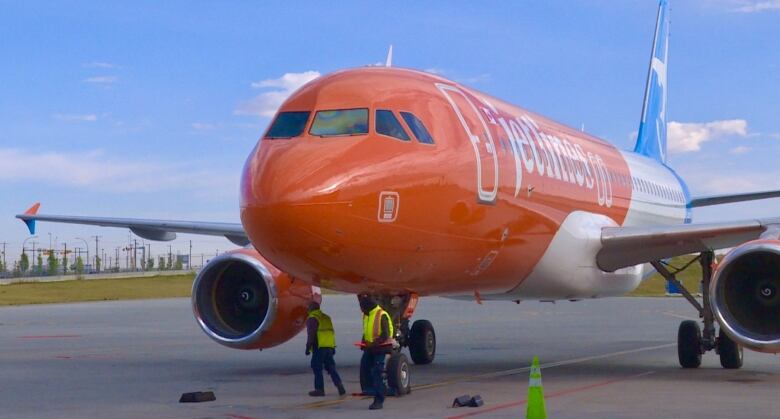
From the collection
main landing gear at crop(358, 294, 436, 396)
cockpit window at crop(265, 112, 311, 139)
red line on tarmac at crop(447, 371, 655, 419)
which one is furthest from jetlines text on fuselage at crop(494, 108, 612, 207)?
cockpit window at crop(265, 112, 311, 139)

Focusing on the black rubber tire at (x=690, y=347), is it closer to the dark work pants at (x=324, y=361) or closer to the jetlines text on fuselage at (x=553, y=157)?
the jetlines text on fuselage at (x=553, y=157)

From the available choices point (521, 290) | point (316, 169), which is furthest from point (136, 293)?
point (316, 169)

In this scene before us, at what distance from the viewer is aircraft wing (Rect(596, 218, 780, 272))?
14883mm

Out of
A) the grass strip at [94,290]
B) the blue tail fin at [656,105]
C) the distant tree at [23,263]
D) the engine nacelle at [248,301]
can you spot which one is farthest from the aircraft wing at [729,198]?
the distant tree at [23,263]

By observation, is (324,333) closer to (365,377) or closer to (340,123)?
(365,377)

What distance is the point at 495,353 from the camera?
19547 mm

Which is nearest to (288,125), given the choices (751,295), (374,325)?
(374,325)

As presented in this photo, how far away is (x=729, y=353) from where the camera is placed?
16516 millimetres

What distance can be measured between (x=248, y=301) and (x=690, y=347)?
21.6 ft

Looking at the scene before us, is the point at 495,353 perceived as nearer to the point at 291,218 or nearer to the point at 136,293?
the point at 291,218

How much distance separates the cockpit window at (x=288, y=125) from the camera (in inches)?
447

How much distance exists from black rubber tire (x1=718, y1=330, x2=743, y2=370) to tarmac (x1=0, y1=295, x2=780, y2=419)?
1.02ft

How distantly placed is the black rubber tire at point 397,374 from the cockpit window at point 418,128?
2.27 meters

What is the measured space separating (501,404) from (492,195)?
8.18ft
